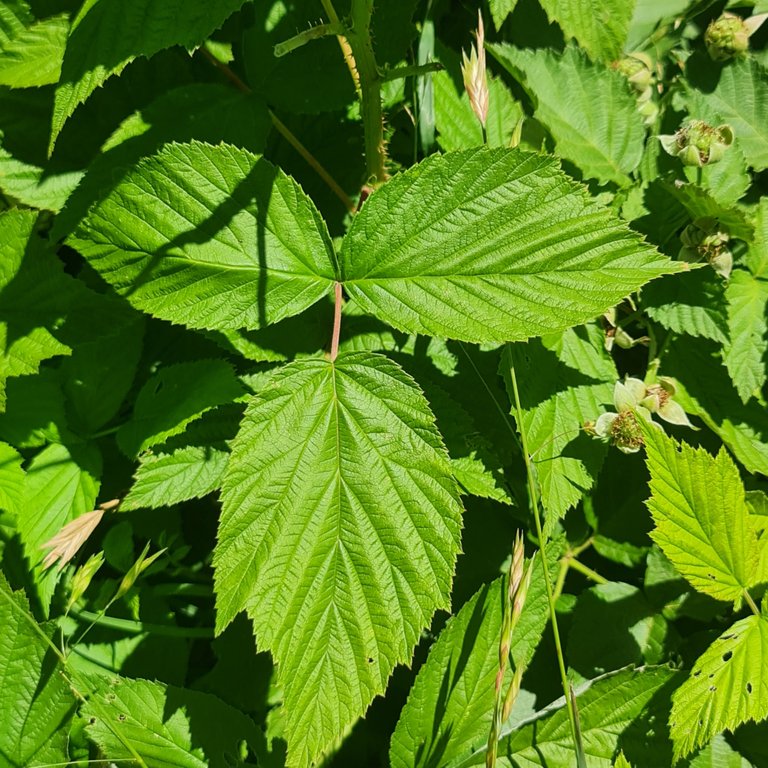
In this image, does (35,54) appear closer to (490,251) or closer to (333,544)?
(490,251)

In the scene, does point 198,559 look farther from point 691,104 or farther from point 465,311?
point 691,104

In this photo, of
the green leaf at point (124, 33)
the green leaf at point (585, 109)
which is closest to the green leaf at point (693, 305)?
the green leaf at point (585, 109)

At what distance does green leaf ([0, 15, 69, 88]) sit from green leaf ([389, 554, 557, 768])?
4.86 feet

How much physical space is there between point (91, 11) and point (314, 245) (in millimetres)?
618

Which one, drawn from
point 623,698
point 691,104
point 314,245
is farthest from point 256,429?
point 691,104

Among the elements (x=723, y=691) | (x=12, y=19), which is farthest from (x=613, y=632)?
(x=12, y=19)

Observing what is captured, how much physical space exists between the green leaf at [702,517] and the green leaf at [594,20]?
89 centimetres

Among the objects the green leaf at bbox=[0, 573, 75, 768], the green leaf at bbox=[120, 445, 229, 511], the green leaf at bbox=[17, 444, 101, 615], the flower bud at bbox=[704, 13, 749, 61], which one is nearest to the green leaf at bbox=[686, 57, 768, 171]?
the flower bud at bbox=[704, 13, 749, 61]

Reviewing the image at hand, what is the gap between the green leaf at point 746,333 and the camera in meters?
1.66

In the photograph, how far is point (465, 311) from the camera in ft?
4.52

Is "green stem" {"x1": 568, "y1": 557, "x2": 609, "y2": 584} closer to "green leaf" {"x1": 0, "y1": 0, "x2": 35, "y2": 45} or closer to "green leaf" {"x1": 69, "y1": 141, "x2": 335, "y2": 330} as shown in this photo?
"green leaf" {"x1": 69, "y1": 141, "x2": 335, "y2": 330}

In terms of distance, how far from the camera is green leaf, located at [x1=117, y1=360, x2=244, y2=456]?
1625mm

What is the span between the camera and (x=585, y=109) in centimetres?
181

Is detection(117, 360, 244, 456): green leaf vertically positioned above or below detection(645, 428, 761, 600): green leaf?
above
